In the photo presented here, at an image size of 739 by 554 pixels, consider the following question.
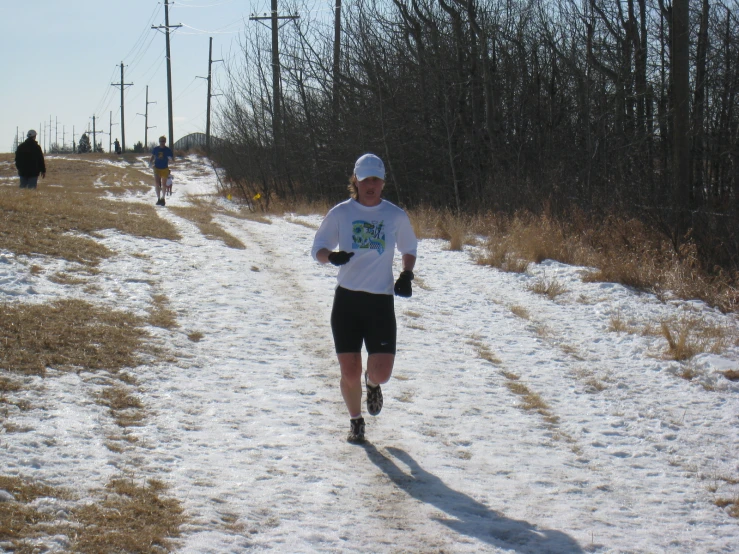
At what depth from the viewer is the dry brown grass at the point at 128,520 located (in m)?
3.44

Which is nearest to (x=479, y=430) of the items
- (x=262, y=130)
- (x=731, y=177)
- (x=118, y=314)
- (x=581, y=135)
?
(x=118, y=314)

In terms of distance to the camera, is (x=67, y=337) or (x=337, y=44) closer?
(x=67, y=337)

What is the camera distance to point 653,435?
5.49 m

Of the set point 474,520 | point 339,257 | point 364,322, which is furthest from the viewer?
point 364,322

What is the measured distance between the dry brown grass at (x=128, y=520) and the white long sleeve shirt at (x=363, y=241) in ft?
5.76

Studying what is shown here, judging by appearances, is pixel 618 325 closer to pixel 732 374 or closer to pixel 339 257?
pixel 732 374

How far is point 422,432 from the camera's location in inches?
213

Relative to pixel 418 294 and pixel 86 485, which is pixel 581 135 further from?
pixel 86 485

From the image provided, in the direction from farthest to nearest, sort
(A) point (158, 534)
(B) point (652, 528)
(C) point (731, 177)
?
(C) point (731, 177)
(B) point (652, 528)
(A) point (158, 534)

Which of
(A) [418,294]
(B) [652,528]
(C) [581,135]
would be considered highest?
(C) [581,135]

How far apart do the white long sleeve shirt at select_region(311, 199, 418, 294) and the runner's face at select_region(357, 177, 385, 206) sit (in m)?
0.04

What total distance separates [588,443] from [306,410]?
80.5 inches

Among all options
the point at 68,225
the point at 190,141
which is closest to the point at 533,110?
the point at 68,225

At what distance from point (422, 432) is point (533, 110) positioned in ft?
55.3
